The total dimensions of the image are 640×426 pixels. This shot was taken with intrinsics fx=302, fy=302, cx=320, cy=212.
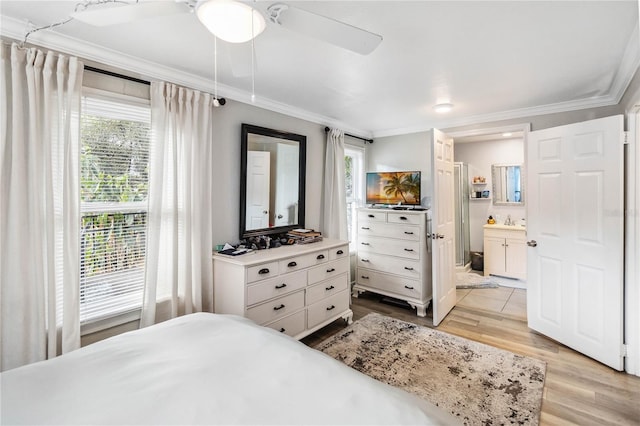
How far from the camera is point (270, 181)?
3191mm

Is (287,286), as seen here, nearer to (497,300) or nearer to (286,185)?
(286,185)

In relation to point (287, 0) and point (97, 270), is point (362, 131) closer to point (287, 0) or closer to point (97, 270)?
point (287, 0)

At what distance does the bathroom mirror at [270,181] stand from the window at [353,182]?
45.8 inches

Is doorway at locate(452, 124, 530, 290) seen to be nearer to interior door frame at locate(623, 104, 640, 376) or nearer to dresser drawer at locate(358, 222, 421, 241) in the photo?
dresser drawer at locate(358, 222, 421, 241)

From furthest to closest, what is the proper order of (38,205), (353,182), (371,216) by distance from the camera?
1. (353,182)
2. (371,216)
3. (38,205)

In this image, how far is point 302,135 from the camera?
358 cm

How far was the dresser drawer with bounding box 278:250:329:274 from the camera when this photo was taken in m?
2.64

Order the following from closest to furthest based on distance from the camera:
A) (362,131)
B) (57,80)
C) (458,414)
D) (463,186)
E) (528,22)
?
(528,22) < (57,80) < (458,414) < (362,131) < (463,186)

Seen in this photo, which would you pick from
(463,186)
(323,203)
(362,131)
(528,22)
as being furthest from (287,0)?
(463,186)

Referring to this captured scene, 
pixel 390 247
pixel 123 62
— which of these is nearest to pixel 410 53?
pixel 123 62

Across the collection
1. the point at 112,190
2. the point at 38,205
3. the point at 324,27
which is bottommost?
the point at 38,205

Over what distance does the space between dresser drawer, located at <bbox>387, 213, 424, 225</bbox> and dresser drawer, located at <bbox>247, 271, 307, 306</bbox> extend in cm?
157

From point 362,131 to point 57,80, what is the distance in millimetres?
3550

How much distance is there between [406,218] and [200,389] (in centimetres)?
315
